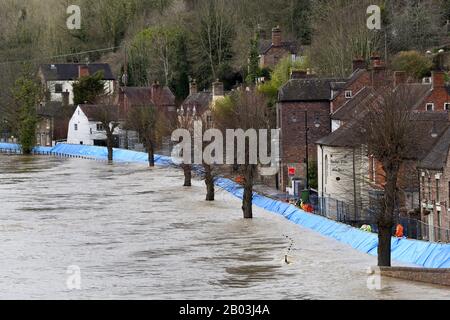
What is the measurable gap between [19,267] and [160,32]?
317 ft

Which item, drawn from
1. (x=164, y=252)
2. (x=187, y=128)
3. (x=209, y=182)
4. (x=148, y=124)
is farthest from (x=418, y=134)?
(x=148, y=124)

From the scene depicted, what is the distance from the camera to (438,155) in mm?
55125

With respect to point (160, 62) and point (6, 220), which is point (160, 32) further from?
point (6, 220)

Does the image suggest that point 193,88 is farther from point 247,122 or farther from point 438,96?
point 438,96

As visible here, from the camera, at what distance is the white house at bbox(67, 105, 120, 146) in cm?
13300

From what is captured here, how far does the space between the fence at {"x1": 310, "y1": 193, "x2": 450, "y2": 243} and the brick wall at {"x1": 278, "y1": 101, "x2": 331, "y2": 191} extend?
7.33 metres

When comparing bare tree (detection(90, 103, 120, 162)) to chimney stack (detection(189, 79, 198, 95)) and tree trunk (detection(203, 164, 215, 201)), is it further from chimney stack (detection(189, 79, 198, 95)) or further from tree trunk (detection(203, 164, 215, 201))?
tree trunk (detection(203, 164, 215, 201))

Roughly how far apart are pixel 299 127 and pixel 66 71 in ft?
271

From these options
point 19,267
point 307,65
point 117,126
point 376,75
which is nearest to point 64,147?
point 117,126

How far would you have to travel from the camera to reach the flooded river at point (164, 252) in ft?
148

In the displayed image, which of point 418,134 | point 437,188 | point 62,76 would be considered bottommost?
point 437,188

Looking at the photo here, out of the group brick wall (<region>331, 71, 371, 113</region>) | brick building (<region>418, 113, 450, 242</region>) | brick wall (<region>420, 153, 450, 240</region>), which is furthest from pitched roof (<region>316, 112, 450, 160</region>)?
brick wall (<region>331, 71, 371, 113</region>)

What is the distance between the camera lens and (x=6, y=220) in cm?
6950

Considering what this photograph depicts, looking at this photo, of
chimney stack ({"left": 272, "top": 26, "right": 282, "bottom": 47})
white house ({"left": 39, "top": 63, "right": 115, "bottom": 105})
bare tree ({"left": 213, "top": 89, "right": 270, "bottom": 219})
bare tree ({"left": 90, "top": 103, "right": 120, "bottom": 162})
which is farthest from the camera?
white house ({"left": 39, "top": 63, "right": 115, "bottom": 105})
